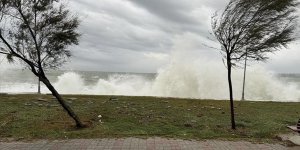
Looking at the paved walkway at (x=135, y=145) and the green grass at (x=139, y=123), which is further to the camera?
the green grass at (x=139, y=123)

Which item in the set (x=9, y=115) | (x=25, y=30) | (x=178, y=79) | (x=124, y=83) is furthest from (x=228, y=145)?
(x=124, y=83)

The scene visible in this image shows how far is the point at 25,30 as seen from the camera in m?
12.2

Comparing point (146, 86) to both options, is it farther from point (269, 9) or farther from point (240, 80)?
point (269, 9)

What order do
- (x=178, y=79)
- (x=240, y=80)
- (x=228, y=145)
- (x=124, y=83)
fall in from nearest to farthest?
(x=228, y=145) < (x=178, y=79) < (x=240, y=80) < (x=124, y=83)

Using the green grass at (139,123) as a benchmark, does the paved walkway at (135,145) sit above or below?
below

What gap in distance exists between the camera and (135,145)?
33.6ft

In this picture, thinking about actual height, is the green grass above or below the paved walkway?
above

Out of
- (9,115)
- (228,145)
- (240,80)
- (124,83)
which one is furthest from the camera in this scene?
(124,83)

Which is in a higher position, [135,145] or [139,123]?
[139,123]

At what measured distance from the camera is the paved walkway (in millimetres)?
10023

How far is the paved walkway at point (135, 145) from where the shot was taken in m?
10.0

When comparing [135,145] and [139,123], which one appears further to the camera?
[139,123]

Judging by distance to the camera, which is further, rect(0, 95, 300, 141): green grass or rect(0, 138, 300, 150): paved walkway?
rect(0, 95, 300, 141): green grass

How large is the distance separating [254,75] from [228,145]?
127 ft
